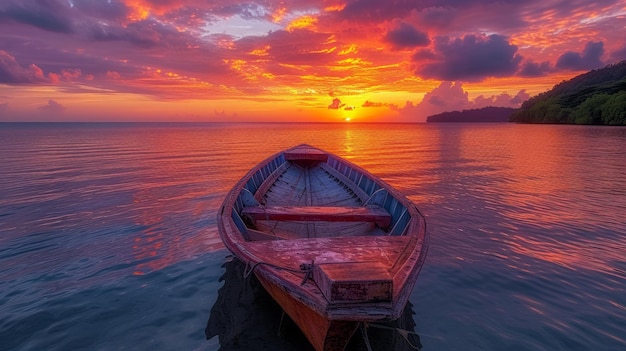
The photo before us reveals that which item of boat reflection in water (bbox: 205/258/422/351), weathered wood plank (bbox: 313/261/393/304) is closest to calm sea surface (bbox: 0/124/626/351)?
boat reflection in water (bbox: 205/258/422/351)

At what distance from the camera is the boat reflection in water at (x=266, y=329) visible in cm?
541

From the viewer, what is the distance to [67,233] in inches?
427

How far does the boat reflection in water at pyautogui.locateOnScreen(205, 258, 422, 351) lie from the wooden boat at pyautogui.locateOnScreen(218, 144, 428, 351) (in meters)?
0.81

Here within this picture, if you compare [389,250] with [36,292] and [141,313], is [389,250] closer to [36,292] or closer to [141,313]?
[141,313]

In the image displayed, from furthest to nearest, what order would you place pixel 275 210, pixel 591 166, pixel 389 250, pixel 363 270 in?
pixel 591 166 → pixel 275 210 → pixel 389 250 → pixel 363 270

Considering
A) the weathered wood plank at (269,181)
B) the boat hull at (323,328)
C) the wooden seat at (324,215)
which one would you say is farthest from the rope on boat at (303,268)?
the weathered wood plank at (269,181)

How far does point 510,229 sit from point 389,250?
301 inches

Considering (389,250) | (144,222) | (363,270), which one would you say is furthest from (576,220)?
(144,222)

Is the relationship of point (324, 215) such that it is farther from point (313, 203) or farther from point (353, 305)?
point (353, 305)

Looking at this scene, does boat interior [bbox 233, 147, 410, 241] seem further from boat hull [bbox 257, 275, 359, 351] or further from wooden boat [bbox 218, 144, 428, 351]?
boat hull [bbox 257, 275, 359, 351]

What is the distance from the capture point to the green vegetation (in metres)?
88.5

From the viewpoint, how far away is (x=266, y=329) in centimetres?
580

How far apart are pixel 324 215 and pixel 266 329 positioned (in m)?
3.17

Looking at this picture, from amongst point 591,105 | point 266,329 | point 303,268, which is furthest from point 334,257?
point 591,105
